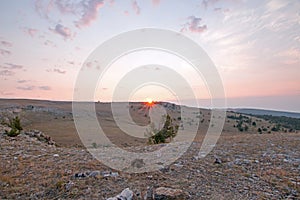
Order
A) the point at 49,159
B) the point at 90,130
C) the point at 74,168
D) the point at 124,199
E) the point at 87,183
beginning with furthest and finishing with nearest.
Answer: the point at 90,130 < the point at 49,159 < the point at 74,168 < the point at 87,183 < the point at 124,199

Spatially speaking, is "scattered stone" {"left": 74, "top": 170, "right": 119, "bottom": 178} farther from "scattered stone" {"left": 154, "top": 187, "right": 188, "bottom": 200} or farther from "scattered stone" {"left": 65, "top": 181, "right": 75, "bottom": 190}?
"scattered stone" {"left": 154, "top": 187, "right": 188, "bottom": 200}

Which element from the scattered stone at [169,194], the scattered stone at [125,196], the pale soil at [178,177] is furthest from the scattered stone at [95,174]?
the scattered stone at [169,194]

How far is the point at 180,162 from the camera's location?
7.89 metres

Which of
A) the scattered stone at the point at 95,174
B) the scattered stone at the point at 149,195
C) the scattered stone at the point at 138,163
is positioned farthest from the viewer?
the scattered stone at the point at 138,163

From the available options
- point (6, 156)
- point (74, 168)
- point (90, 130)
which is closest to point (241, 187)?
point (74, 168)

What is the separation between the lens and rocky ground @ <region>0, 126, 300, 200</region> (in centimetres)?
559

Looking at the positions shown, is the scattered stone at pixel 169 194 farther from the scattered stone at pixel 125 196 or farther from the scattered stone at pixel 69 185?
the scattered stone at pixel 69 185

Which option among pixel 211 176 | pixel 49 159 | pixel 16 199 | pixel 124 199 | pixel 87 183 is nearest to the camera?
pixel 124 199

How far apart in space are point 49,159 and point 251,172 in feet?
21.0

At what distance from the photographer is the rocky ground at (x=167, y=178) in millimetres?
5594

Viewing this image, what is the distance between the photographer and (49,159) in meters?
8.83

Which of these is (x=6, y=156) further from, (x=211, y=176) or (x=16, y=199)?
(x=211, y=176)

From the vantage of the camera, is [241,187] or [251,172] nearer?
[241,187]

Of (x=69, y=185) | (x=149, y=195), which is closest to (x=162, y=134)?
(x=69, y=185)
